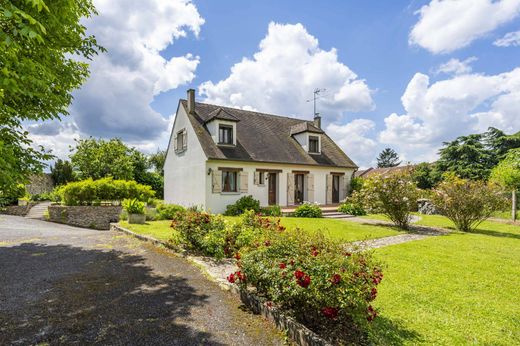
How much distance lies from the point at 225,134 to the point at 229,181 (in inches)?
121

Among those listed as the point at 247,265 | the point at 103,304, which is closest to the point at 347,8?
the point at 247,265

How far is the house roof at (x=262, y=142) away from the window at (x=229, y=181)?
1.06 metres

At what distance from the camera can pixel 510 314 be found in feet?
14.1

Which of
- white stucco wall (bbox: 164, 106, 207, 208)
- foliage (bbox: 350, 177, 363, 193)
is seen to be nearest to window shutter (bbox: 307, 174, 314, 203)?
foliage (bbox: 350, 177, 363, 193)

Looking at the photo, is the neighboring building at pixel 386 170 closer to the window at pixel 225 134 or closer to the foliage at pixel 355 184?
the foliage at pixel 355 184

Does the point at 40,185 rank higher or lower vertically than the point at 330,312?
higher

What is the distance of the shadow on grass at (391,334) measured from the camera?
342cm

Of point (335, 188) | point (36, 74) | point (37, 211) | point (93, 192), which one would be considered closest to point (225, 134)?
point (93, 192)

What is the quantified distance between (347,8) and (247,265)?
9553 millimetres

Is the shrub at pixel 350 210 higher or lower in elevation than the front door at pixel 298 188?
lower

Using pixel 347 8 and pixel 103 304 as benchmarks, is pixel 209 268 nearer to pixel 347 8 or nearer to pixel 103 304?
pixel 103 304

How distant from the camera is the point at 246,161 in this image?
17328 millimetres

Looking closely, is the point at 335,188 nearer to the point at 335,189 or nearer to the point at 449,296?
the point at 335,189

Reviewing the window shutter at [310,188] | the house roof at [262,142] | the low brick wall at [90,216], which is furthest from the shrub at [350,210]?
the low brick wall at [90,216]
